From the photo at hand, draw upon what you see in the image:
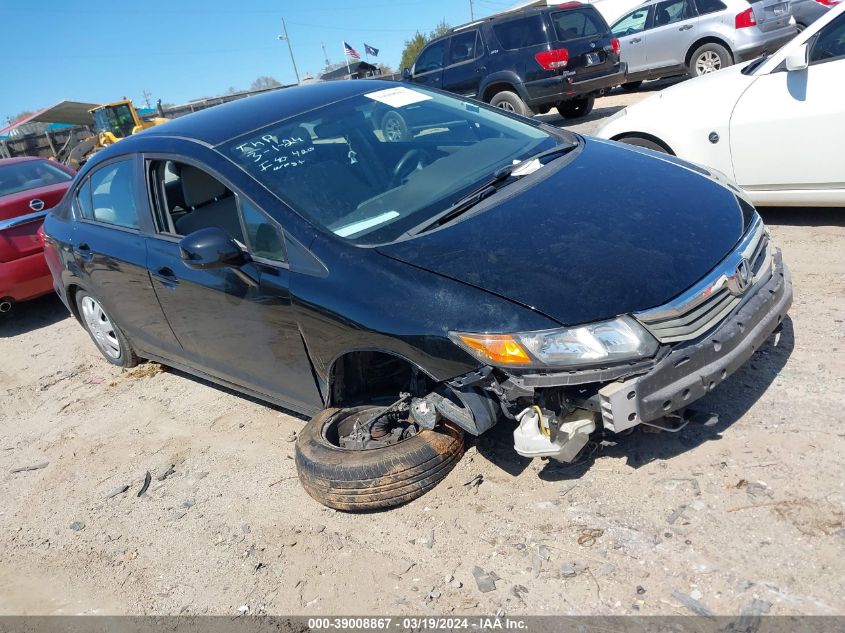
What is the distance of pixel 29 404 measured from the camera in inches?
211

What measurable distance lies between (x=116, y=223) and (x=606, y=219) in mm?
3068

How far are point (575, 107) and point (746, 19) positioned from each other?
305 centimetres

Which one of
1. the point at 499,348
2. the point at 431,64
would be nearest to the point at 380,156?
the point at 499,348

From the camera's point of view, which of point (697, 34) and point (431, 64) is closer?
point (697, 34)

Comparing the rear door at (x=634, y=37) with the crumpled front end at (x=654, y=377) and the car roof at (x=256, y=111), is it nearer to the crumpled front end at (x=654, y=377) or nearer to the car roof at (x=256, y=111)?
the car roof at (x=256, y=111)

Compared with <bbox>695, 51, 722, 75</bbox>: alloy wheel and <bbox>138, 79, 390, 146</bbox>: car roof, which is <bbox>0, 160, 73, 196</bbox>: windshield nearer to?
<bbox>138, 79, 390, 146</bbox>: car roof

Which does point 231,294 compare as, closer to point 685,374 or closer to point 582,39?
point 685,374

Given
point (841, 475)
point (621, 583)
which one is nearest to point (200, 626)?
point (621, 583)

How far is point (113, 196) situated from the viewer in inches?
175

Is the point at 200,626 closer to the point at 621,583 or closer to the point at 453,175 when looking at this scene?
the point at 621,583

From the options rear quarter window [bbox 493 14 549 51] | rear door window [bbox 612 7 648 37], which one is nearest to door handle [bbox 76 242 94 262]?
rear quarter window [bbox 493 14 549 51]

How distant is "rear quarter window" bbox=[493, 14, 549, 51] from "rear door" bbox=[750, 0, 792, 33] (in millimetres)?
3476

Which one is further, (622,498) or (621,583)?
(622,498)

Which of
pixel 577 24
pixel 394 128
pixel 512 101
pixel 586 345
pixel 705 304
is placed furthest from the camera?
pixel 512 101
